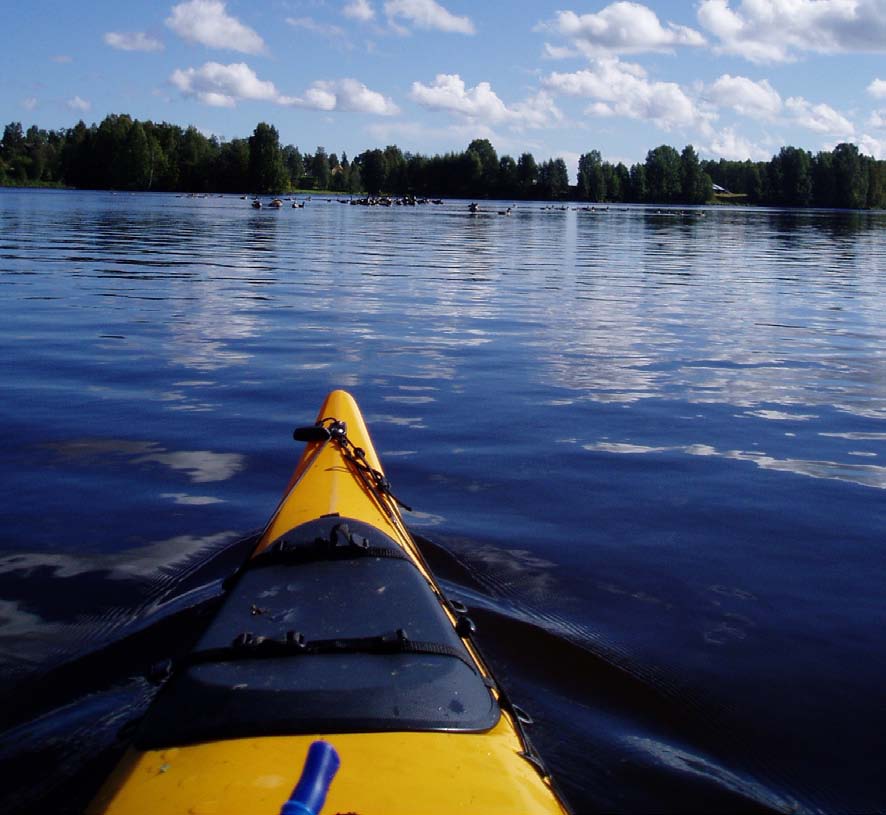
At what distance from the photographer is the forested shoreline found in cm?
15075

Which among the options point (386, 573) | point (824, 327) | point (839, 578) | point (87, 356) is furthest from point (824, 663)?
point (824, 327)

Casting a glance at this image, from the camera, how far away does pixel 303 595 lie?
3.43 meters

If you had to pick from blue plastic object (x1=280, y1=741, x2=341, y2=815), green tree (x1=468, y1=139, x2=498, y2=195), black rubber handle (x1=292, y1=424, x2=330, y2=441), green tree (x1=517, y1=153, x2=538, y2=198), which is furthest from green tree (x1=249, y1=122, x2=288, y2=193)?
blue plastic object (x1=280, y1=741, x2=341, y2=815)

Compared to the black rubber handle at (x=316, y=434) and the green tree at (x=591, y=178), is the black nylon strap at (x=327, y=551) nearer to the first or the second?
the black rubber handle at (x=316, y=434)

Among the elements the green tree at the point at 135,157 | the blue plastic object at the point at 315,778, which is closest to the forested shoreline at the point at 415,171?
the green tree at the point at 135,157

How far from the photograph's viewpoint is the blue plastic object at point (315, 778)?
1.97 m

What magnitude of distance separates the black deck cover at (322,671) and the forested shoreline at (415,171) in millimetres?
153325

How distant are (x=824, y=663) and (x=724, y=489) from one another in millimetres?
2634

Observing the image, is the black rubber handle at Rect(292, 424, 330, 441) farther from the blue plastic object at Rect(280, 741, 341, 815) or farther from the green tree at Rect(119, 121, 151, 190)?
the green tree at Rect(119, 121, 151, 190)

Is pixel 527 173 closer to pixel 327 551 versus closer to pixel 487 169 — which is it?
pixel 487 169

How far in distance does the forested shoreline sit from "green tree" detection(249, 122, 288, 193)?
0.16 m

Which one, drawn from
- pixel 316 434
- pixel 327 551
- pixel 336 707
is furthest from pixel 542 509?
pixel 336 707

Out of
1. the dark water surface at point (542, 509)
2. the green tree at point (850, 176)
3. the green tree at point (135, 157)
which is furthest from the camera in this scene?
the green tree at point (850, 176)

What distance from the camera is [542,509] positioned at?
6848 mm
